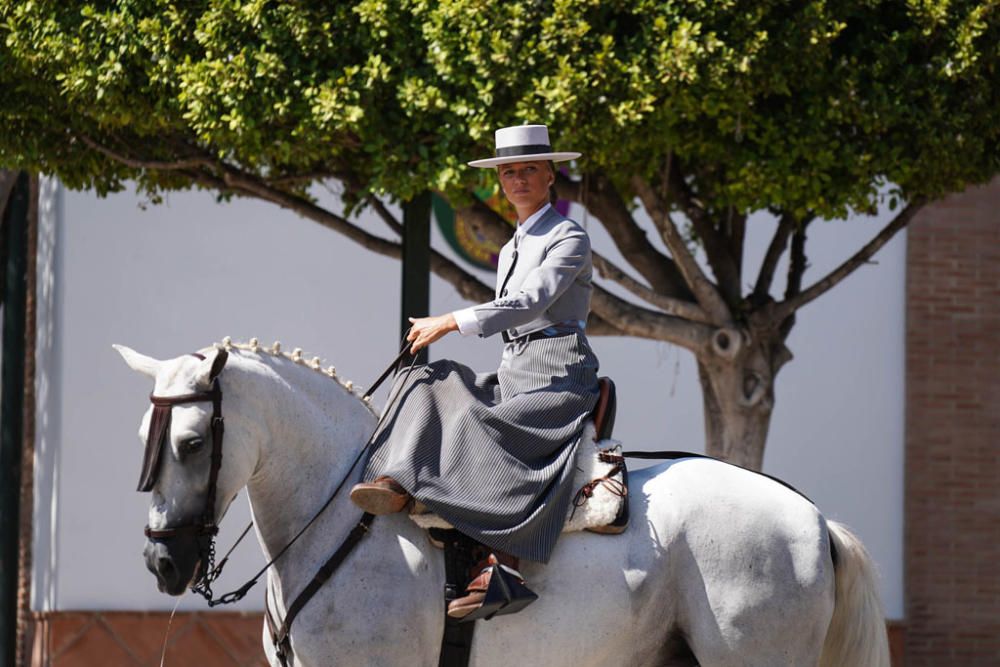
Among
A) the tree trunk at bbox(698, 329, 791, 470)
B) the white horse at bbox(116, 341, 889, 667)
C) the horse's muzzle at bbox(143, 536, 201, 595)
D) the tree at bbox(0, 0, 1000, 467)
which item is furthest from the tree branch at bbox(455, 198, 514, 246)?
the horse's muzzle at bbox(143, 536, 201, 595)

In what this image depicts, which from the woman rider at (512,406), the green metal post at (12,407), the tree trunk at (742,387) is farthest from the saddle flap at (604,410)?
the green metal post at (12,407)

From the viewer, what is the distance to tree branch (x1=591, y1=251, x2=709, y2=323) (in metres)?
7.53

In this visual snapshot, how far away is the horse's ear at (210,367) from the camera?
13.5 feet

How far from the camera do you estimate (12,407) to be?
31.1 ft

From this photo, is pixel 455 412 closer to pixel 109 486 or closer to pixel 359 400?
pixel 359 400

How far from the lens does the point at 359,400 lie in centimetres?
461

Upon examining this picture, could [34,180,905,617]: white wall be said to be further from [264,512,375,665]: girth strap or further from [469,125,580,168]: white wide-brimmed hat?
[264,512,375,665]: girth strap

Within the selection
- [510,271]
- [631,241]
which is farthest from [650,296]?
[510,271]

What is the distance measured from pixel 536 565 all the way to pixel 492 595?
0.25 m

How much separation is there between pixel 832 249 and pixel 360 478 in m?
6.84

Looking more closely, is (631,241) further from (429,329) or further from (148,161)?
(429,329)

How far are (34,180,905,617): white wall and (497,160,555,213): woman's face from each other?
544cm

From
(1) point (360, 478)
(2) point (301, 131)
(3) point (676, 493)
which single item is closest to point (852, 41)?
(2) point (301, 131)

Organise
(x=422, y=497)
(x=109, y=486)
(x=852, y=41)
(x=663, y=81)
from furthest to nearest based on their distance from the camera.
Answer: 1. (x=109, y=486)
2. (x=852, y=41)
3. (x=663, y=81)
4. (x=422, y=497)
